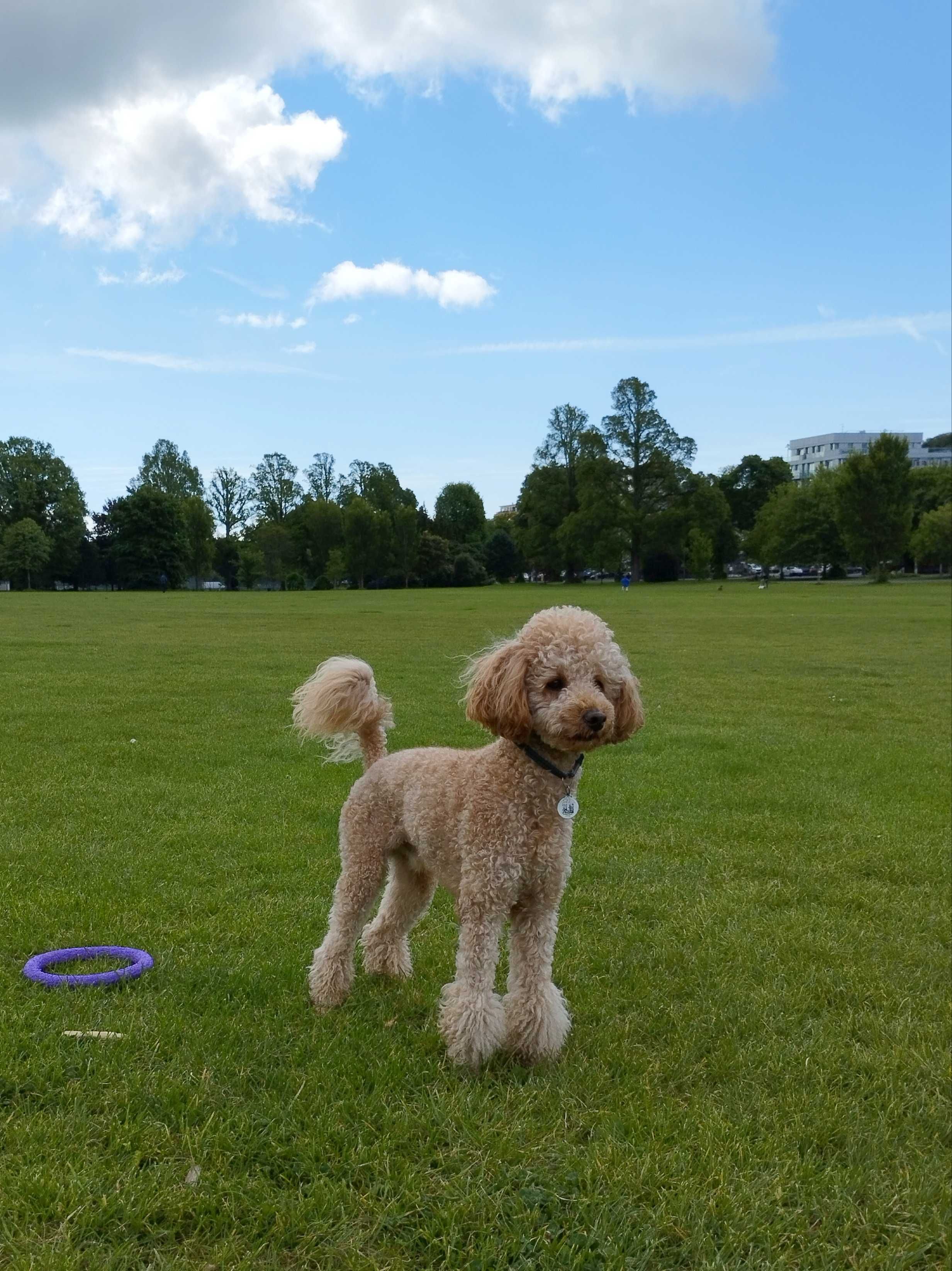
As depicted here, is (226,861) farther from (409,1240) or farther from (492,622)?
(492,622)

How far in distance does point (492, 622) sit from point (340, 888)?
2529 centimetres

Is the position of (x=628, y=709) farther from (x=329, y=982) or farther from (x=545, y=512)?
(x=545, y=512)

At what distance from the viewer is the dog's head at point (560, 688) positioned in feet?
11.1

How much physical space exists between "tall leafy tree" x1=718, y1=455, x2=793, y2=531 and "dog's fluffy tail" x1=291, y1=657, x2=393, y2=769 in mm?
94171

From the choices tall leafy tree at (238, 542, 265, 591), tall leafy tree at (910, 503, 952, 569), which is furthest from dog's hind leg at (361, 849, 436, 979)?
tall leafy tree at (238, 542, 265, 591)

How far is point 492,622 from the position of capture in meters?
29.3

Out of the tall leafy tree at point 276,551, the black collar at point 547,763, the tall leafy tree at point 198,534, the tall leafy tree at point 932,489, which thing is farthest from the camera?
the tall leafy tree at point 276,551

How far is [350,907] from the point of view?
405 cm

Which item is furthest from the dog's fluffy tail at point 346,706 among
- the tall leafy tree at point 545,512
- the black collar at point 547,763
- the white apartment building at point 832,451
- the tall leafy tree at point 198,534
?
the white apartment building at point 832,451

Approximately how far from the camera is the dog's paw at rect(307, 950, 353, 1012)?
13.0 feet

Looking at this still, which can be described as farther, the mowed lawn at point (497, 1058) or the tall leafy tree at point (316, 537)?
the tall leafy tree at point (316, 537)

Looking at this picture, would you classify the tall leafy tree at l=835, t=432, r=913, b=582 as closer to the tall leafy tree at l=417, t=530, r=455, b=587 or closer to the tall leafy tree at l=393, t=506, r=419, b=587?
the tall leafy tree at l=417, t=530, r=455, b=587

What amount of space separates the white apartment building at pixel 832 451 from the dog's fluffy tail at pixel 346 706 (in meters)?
153

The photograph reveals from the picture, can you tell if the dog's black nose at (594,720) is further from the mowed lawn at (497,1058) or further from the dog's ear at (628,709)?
the mowed lawn at (497,1058)
